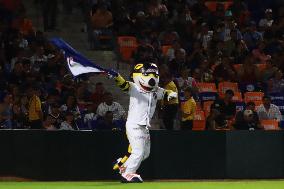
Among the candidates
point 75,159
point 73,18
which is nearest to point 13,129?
point 75,159

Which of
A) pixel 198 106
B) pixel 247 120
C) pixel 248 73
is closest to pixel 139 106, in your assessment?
pixel 247 120

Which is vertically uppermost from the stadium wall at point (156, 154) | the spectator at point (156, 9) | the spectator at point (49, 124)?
the spectator at point (156, 9)

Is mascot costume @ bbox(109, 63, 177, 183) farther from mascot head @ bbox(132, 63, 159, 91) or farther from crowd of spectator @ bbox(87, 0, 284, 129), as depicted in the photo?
crowd of spectator @ bbox(87, 0, 284, 129)

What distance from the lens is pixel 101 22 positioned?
78.1 feet

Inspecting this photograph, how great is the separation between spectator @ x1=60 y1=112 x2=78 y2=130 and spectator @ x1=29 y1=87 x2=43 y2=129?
0.54m

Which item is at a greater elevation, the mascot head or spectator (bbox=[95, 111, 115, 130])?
the mascot head

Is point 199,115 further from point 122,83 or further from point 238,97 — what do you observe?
point 122,83

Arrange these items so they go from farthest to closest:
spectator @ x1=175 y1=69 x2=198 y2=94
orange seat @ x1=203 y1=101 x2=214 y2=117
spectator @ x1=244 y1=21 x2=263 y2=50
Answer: spectator @ x1=244 y1=21 x2=263 y2=50 < spectator @ x1=175 y1=69 x2=198 y2=94 < orange seat @ x1=203 y1=101 x2=214 y2=117

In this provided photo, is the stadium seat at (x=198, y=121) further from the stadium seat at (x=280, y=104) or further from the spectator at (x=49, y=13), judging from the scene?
the spectator at (x=49, y=13)

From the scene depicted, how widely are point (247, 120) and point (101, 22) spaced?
599cm

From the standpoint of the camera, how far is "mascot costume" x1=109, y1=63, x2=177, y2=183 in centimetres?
1538

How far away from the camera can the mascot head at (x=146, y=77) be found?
15.6m

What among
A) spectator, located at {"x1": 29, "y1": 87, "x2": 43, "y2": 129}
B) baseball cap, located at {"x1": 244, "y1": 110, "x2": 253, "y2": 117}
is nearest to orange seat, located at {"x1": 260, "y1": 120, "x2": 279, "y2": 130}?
baseball cap, located at {"x1": 244, "y1": 110, "x2": 253, "y2": 117}

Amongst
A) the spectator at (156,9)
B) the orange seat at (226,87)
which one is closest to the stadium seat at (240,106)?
the orange seat at (226,87)
